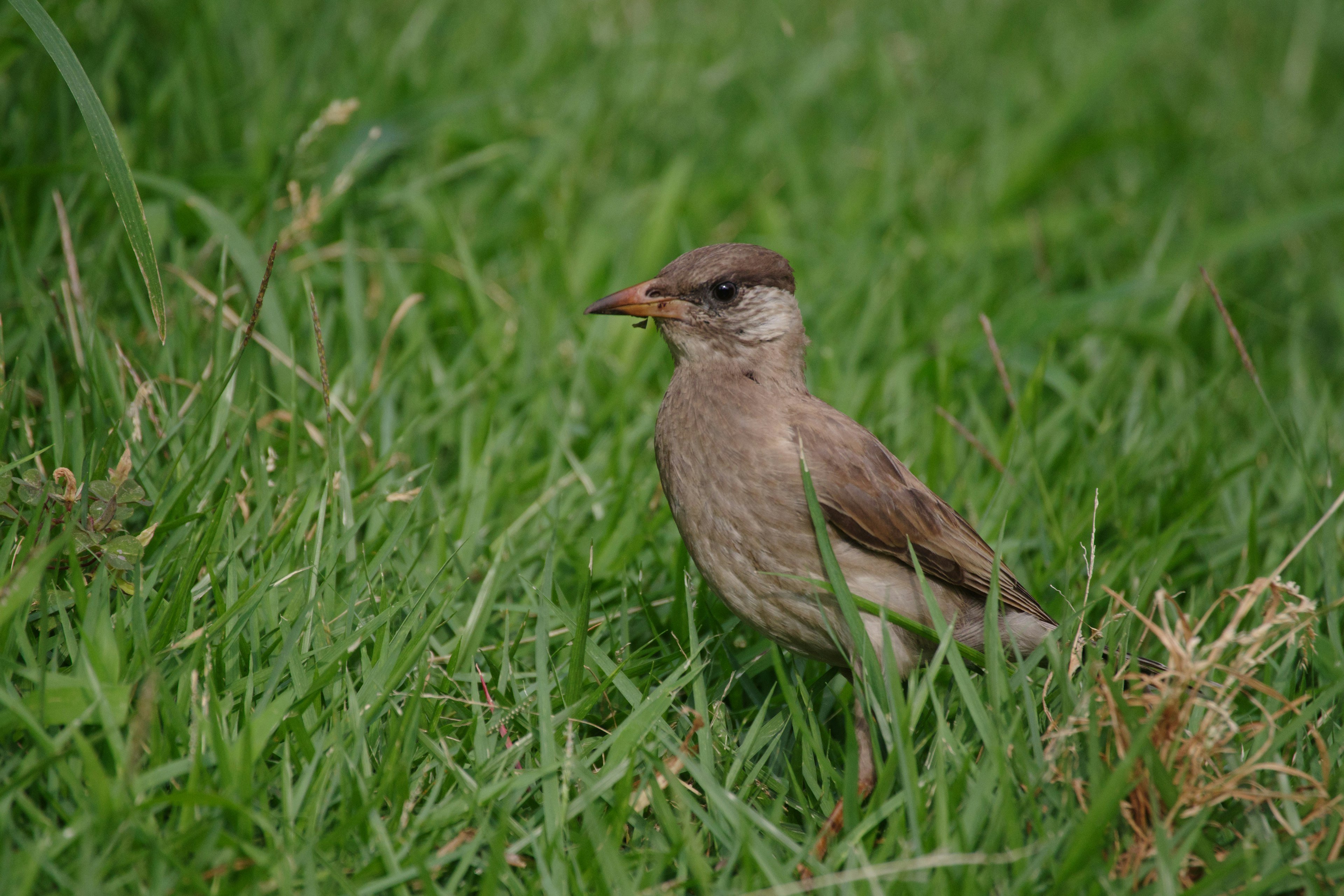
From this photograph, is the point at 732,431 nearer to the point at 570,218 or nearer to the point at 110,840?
the point at 110,840

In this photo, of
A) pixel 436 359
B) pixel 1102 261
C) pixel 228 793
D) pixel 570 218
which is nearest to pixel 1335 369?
pixel 1102 261

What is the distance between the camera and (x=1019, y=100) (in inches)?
279

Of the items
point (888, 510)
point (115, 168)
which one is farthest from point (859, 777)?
point (115, 168)

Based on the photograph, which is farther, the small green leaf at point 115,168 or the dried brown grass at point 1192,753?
the small green leaf at point 115,168

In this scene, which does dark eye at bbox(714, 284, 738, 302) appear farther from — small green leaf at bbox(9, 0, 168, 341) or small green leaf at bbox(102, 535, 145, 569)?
small green leaf at bbox(102, 535, 145, 569)

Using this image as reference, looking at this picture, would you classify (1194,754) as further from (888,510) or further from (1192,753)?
(888,510)

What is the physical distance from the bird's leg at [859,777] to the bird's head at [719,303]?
3.63 ft

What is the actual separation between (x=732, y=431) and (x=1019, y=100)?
478 cm

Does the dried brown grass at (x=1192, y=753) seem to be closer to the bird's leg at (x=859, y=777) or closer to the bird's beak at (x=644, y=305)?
the bird's leg at (x=859, y=777)

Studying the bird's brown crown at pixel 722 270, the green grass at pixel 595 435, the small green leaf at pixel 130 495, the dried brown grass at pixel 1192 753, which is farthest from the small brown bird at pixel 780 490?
the small green leaf at pixel 130 495

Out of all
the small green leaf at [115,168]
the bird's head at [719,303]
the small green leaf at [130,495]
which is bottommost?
the small green leaf at [130,495]

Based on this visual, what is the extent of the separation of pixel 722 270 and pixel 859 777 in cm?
151

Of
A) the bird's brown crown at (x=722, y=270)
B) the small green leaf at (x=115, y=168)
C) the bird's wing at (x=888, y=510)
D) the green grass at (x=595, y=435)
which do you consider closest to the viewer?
the green grass at (x=595, y=435)

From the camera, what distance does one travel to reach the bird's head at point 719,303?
3482 mm
